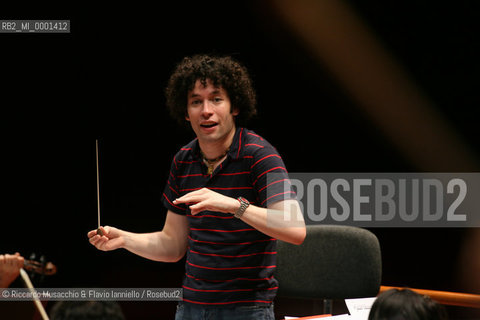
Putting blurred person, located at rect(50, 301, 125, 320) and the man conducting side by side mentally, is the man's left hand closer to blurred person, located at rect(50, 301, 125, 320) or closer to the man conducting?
the man conducting

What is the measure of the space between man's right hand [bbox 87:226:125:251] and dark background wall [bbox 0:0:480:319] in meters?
1.45

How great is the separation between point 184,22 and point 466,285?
2.63 metres

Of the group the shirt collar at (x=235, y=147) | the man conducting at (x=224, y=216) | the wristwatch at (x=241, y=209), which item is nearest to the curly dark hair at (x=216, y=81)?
the man conducting at (x=224, y=216)

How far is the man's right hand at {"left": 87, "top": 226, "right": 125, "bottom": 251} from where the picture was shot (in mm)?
1802

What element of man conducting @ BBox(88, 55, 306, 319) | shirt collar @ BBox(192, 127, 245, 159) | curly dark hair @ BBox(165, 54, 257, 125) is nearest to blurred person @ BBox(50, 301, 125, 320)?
man conducting @ BBox(88, 55, 306, 319)

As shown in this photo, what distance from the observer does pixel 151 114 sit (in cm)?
342

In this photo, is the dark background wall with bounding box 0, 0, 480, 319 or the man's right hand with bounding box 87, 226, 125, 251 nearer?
the man's right hand with bounding box 87, 226, 125, 251

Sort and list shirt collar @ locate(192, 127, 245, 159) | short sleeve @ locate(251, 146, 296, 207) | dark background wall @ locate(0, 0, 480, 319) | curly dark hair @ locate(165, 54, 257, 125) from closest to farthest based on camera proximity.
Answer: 1. short sleeve @ locate(251, 146, 296, 207)
2. shirt collar @ locate(192, 127, 245, 159)
3. curly dark hair @ locate(165, 54, 257, 125)
4. dark background wall @ locate(0, 0, 480, 319)

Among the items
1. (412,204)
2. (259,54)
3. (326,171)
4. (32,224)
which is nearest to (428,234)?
(412,204)

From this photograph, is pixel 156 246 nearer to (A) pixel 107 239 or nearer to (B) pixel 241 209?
(A) pixel 107 239

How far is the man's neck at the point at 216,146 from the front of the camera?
74.8 inches

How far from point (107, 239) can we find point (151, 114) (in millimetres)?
1694

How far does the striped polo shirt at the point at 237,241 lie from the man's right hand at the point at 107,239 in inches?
10.9

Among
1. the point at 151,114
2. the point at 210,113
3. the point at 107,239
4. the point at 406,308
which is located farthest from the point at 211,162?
the point at 151,114
